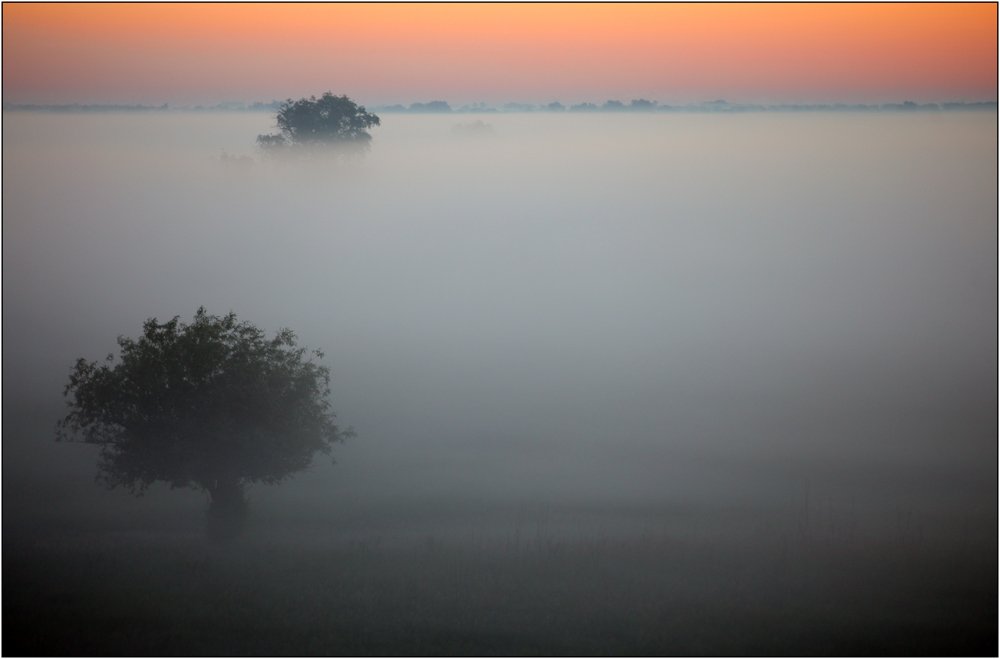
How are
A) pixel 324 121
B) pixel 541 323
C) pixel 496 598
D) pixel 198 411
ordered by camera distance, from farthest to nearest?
pixel 541 323 → pixel 324 121 → pixel 198 411 → pixel 496 598

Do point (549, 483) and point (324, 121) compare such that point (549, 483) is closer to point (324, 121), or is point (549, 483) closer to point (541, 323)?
point (541, 323)

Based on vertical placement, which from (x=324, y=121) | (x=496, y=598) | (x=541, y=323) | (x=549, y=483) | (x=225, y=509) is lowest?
(x=496, y=598)

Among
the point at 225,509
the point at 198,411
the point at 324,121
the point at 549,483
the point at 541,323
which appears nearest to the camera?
the point at 198,411

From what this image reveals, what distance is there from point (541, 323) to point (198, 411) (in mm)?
54378

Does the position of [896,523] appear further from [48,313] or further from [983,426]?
[48,313]

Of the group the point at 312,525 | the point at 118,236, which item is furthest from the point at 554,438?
the point at 118,236

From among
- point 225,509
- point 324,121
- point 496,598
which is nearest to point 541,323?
point 324,121

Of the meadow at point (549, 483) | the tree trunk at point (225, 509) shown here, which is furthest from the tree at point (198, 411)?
the meadow at point (549, 483)

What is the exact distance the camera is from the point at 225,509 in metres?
24.6

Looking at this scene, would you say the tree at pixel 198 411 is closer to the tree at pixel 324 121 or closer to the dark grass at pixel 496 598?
the dark grass at pixel 496 598

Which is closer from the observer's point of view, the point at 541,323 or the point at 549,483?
the point at 549,483

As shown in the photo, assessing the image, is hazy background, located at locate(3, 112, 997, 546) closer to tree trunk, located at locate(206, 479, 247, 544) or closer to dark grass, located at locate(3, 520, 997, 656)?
tree trunk, located at locate(206, 479, 247, 544)

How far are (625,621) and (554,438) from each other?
53.9ft

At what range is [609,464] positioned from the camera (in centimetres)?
3259
